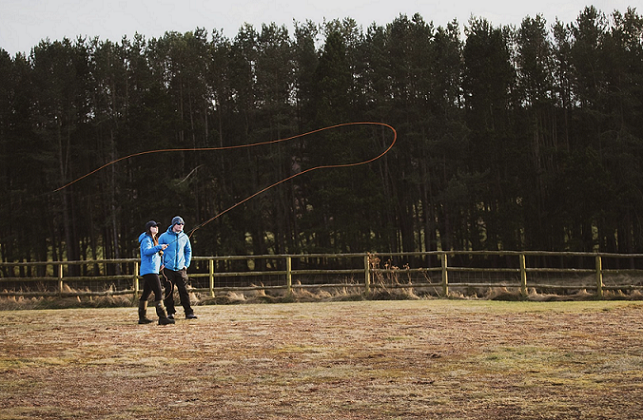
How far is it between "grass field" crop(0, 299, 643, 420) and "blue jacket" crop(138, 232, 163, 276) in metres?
0.89

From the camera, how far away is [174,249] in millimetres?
12602

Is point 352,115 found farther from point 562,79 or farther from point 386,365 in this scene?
point 386,365

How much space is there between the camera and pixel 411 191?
50.5 m

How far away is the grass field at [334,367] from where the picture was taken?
600 centimetres

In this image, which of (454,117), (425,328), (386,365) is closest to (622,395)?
(386,365)

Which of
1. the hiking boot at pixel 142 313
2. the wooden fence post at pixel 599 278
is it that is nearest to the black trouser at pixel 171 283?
the hiking boot at pixel 142 313

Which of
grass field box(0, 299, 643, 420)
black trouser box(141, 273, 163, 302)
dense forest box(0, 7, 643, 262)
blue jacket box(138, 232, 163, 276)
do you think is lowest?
grass field box(0, 299, 643, 420)

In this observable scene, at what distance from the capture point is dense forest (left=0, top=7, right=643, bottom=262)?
4188 cm

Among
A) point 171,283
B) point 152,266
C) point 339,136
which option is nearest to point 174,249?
point 171,283

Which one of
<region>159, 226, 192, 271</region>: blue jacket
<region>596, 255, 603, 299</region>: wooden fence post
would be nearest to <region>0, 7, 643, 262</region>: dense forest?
<region>596, 255, 603, 299</region>: wooden fence post

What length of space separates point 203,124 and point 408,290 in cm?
3343

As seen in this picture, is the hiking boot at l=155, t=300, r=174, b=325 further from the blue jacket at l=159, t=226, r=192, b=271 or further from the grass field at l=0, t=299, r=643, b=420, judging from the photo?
the blue jacket at l=159, t=226, r=192, b=271

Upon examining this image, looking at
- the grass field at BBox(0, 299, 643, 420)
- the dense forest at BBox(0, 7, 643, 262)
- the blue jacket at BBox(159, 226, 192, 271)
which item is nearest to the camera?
the grass field at BBox(0, 299, 643, 420)

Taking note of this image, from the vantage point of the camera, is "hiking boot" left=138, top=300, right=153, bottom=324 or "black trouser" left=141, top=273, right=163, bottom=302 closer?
"black trouser" left=141, top=273, right=163, bottom=302
